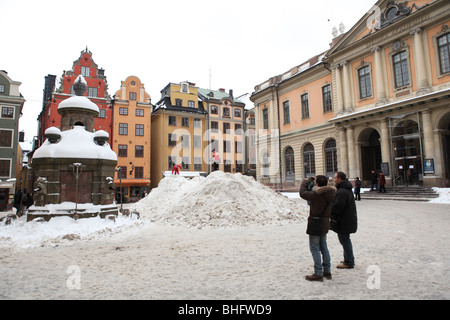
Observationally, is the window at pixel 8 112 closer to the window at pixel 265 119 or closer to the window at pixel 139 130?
the window at pixel 139 130

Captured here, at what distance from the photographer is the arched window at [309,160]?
30.6 metres

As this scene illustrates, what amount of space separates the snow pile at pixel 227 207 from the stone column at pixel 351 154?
14.0 m

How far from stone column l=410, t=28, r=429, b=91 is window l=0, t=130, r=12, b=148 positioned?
3712 centimetres

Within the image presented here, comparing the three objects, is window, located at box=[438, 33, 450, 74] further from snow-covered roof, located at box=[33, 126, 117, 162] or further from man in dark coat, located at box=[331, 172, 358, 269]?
snow-covered roof, located at box=[33, 126, 117, 162]

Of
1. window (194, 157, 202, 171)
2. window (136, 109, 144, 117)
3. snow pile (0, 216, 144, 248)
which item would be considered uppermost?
window (136, 109, 144, 117)

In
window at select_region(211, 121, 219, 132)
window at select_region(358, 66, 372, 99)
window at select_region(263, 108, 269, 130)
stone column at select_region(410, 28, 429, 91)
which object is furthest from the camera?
window at select_region(211, 121, 219, 132)

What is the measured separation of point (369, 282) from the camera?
441cm

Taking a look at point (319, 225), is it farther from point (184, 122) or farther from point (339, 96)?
point (184, 122)

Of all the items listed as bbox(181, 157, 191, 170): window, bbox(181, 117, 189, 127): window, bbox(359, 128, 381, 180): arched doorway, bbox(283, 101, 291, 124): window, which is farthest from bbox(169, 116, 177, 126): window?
bbox(359, 128, 381, 180): arched doorway

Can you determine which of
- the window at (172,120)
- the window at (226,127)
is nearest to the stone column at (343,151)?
the window at (226,127)

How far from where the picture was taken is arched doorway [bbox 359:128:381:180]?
26.0 meters

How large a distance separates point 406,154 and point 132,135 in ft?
99.0

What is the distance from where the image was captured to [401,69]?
22.8m
